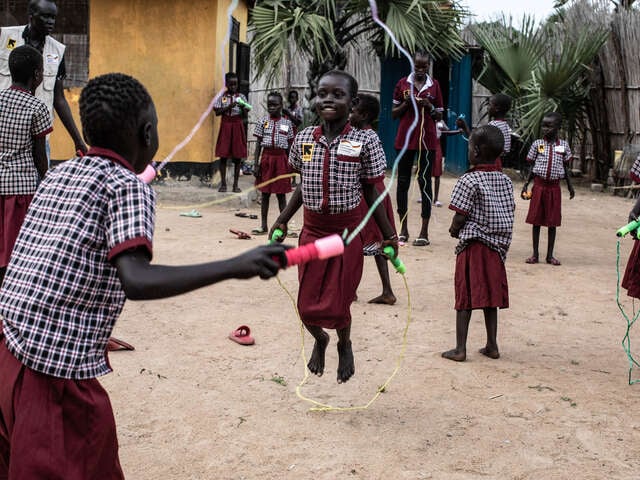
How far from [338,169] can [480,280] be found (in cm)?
133

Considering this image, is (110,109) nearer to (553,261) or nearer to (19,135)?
(19,135)

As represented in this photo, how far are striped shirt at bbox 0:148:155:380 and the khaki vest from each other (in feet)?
11.1

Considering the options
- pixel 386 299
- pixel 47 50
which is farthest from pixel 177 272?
pixel 386 299

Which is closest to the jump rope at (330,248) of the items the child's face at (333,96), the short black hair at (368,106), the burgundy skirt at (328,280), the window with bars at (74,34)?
the burgundy skirt at (328,280)

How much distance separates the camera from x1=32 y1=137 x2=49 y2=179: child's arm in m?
4.55

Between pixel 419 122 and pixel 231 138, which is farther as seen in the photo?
pixel 231 138

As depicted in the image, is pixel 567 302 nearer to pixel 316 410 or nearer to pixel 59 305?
pixel 316 410

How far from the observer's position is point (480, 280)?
4.71 m

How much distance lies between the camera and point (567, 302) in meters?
6.28

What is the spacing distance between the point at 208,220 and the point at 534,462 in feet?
23.4

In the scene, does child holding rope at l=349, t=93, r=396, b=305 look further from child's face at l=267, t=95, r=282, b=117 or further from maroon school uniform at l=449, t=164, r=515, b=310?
child's face at l=267, t=95, r=282, b=117

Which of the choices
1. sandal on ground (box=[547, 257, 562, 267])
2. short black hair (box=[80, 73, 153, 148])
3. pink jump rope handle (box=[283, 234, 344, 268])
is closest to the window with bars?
sandal on ground (box=[547, 257, 562, 267])

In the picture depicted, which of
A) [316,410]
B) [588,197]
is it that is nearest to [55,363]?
[316,410]

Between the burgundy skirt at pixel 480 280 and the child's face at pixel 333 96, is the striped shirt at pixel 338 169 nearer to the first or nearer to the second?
the child's face at pixel 333 96
